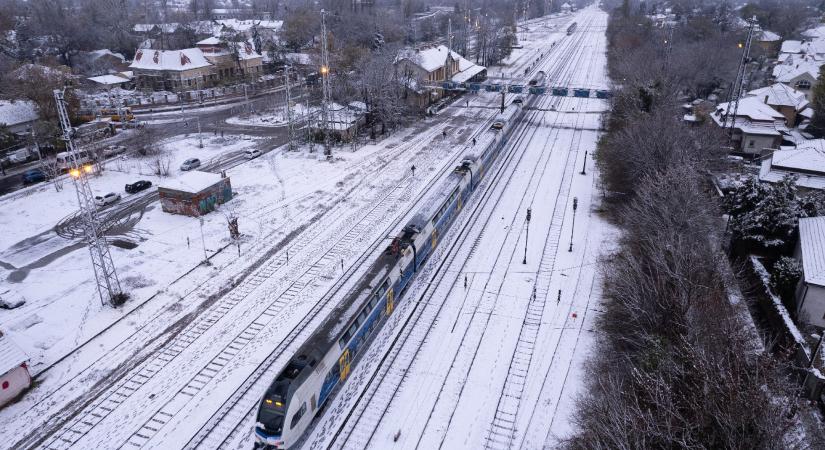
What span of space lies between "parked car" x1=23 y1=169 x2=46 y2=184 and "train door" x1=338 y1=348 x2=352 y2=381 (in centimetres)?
3929

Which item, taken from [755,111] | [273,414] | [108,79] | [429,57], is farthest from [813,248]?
[108,79]

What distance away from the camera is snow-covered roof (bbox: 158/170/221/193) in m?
37.5

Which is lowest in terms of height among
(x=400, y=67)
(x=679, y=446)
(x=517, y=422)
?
(x=517, y=422)

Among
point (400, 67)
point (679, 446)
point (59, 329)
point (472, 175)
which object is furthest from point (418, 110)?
point (679, 446)

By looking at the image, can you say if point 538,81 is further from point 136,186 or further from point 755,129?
point 136,186

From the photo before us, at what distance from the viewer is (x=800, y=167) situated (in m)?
38.5

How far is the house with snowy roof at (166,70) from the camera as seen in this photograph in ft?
268

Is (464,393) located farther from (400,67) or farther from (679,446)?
(400,67)

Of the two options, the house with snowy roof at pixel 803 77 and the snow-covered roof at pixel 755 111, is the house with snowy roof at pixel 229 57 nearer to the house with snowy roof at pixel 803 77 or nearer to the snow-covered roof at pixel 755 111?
the snow-covered roof at pixel 755 111

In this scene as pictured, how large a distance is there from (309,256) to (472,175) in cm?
1486

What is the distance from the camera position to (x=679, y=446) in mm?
15141

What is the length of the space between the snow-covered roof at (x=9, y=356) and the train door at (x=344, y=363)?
13.3 meters

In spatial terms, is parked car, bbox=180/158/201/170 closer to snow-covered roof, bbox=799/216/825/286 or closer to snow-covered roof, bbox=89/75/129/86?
snow-covered roof, bbox=89/75/129/86

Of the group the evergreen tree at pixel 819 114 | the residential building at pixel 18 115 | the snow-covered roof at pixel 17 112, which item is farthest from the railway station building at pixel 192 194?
the evergreen tree at pixel 819 114
